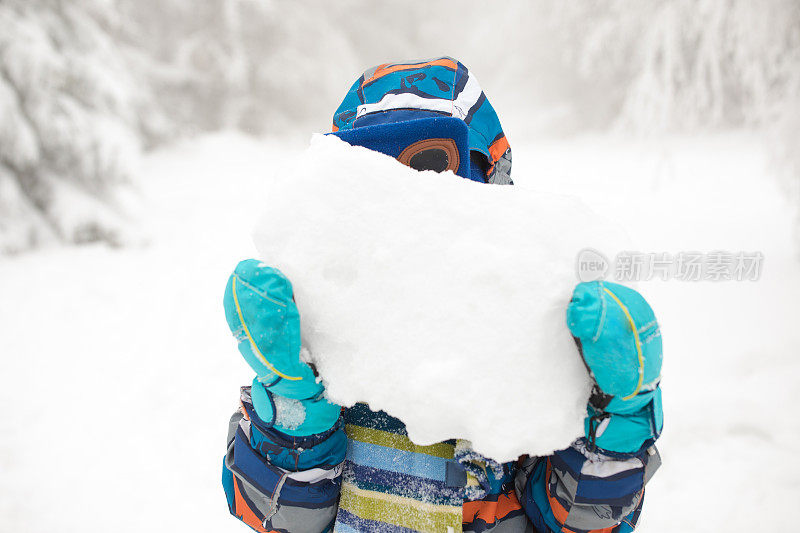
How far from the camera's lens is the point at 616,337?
675 millimetres

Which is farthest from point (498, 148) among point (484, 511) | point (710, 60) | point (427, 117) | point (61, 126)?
point (61, 126)

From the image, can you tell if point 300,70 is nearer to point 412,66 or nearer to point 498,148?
point 412,66

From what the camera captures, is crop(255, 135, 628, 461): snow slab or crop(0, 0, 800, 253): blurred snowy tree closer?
crop(255, 135, 628, 461): snow slab

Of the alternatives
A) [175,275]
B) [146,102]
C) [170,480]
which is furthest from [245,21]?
[170,480]

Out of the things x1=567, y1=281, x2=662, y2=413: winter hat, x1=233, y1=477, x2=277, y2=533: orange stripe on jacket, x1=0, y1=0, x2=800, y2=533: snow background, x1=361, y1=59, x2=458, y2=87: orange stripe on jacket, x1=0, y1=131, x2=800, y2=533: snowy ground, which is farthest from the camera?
x1=0, y1=0, x2=800, y2=533: snow background

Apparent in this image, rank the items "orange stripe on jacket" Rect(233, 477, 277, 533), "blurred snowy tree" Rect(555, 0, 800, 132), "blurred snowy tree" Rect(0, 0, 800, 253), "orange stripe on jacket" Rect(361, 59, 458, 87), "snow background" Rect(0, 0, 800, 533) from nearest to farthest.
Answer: "orange stripe on jacket" Rect(233, 477, 277, 533)
"orange stripe on jacket" Rect(361, 59, 458, 87)
"snow background" Rect(0, 0, 800, 533)
"blurred snowy tree" Rect(555, 0, 800, 132)
"blurred snowy tree" Rect(0, 0, 800, 253)

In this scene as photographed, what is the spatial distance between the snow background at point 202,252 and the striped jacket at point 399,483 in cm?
151

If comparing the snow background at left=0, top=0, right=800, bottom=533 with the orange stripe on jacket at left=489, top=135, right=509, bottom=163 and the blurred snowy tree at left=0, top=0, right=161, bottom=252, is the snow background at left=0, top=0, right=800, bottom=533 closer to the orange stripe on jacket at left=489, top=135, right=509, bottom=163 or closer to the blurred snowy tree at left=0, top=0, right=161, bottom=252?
the blurred snowy tree at left=0, top=0, right=161, bottom=252

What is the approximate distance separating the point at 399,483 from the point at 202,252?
4.83 meters

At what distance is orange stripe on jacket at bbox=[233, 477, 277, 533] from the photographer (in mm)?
940

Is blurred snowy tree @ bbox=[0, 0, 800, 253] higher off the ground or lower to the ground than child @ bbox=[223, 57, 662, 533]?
higher

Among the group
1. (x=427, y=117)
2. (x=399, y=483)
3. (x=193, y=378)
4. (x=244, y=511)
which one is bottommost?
(x=244, y=511)

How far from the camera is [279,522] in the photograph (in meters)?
0.91

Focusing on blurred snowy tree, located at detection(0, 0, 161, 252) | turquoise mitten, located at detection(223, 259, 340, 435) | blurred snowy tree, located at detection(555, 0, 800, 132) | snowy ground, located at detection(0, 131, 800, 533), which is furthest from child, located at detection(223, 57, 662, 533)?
blurred snowy tree, located at detection(0, 0, 161, 252)
